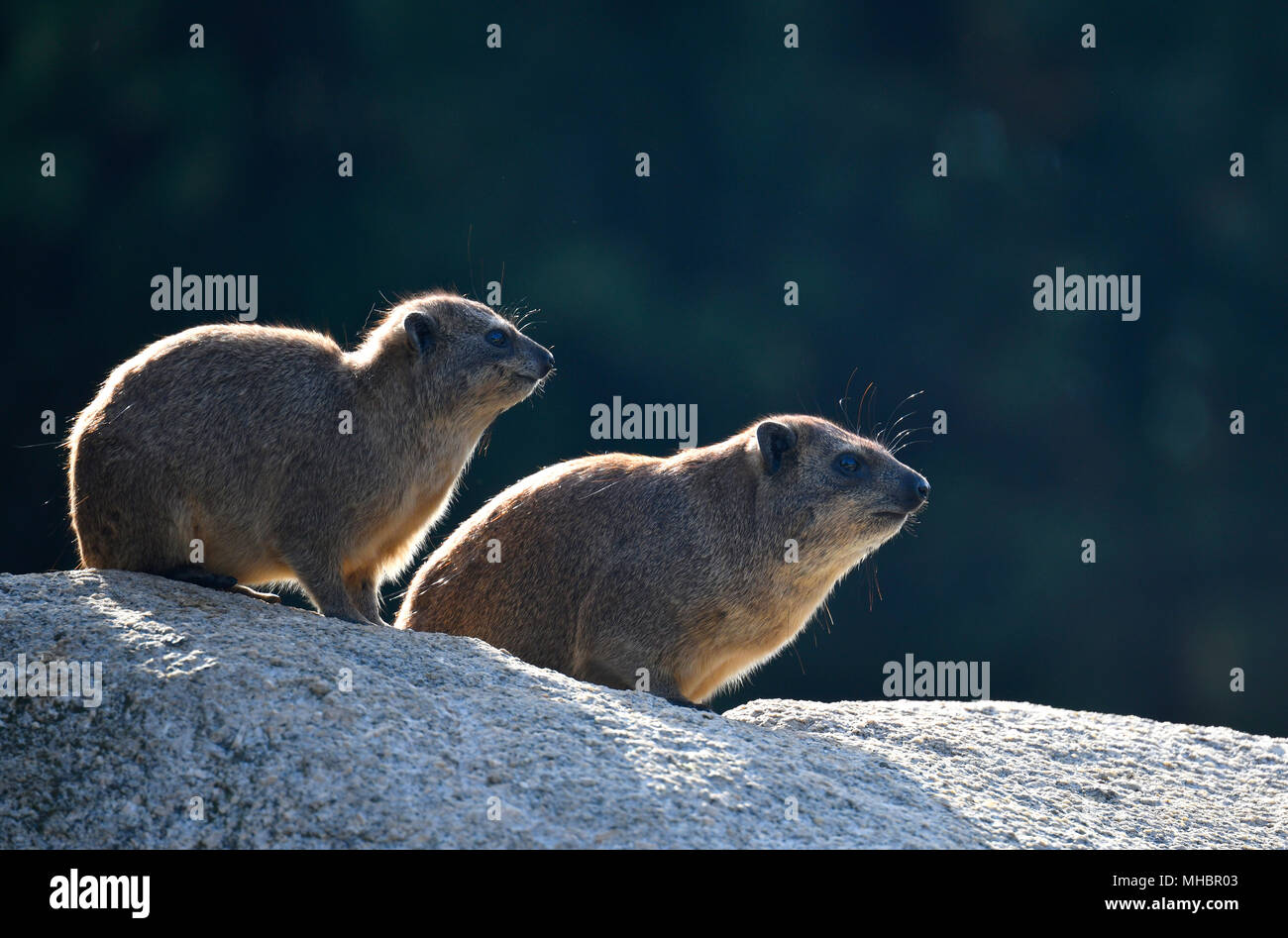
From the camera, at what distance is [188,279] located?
27.5 feet

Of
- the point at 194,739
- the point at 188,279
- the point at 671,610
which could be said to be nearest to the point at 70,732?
the point at 194,739

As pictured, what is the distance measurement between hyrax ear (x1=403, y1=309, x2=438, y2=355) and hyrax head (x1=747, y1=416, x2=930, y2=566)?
72.2 inches

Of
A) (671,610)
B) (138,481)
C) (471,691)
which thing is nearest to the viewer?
(471,691)

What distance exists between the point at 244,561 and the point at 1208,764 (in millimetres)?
5389

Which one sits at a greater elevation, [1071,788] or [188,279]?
[188,279]

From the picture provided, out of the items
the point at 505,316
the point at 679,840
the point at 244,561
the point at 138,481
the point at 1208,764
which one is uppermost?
the point at 505,316

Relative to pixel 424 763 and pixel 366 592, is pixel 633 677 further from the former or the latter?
pixel 424 763

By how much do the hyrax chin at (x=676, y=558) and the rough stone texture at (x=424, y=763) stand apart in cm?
65

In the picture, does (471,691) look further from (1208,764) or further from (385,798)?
(1208,764)

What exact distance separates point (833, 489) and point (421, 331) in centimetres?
237

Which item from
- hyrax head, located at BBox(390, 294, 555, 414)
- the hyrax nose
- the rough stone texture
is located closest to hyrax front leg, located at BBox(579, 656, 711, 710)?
the rough stone texture

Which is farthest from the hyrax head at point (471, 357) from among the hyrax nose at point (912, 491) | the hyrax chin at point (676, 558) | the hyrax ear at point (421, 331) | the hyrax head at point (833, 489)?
the hyrax nose at point (912, 491)

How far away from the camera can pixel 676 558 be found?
680 cm

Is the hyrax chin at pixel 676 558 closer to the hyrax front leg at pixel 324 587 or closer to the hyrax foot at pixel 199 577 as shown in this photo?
the hyrax front leg at pixel 324 587
